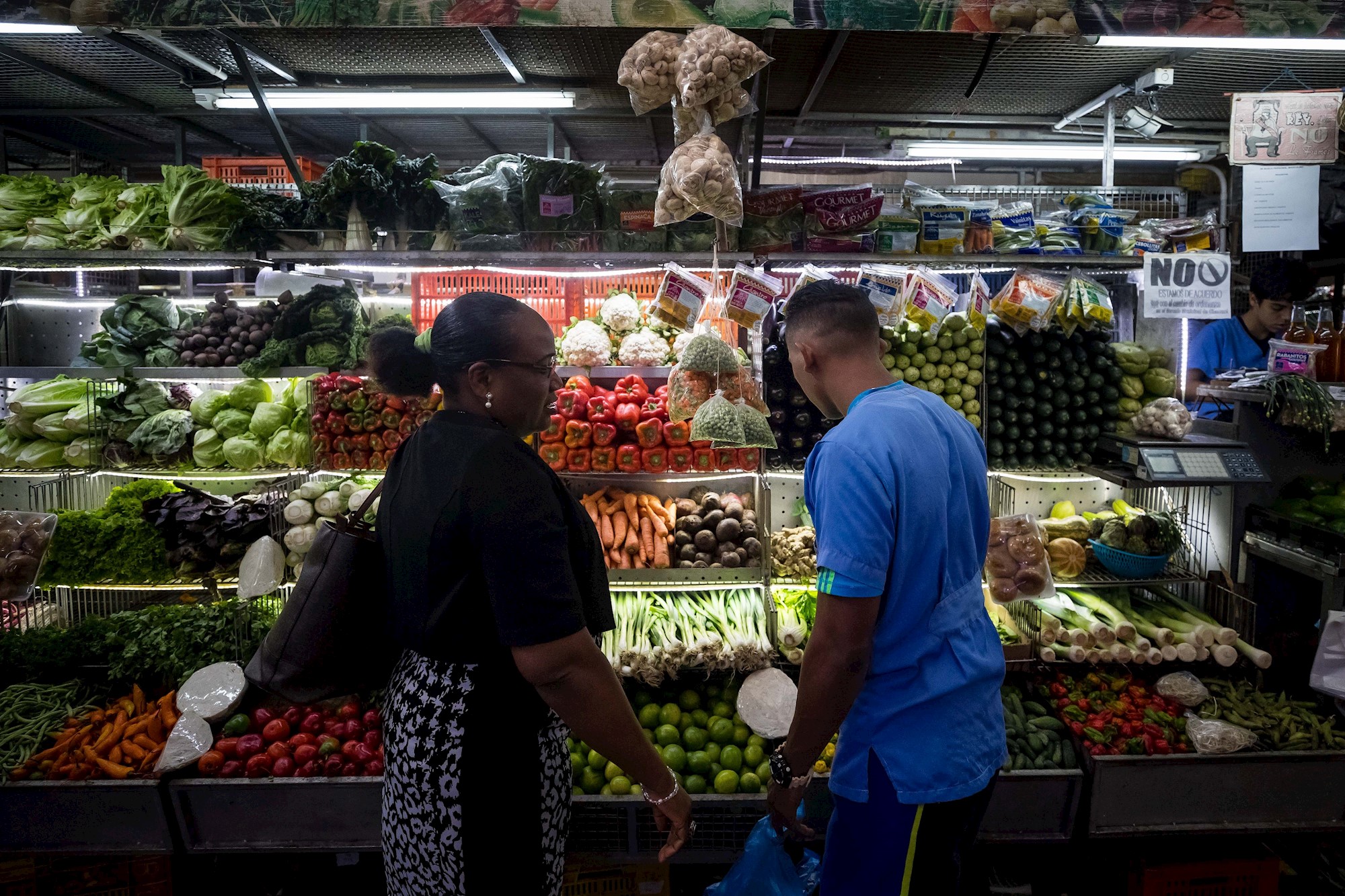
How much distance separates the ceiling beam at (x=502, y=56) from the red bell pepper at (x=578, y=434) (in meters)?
1.63

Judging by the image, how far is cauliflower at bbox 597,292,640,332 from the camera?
3.99 m

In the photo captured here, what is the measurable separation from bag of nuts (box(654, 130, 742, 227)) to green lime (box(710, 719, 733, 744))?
2.09 m

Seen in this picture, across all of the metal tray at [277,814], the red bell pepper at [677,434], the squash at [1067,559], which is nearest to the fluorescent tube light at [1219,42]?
the squash at [1067,559]

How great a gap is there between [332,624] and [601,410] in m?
1.77

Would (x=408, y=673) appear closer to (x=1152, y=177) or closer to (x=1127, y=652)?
(x=1127, y=652)

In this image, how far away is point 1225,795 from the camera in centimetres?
323

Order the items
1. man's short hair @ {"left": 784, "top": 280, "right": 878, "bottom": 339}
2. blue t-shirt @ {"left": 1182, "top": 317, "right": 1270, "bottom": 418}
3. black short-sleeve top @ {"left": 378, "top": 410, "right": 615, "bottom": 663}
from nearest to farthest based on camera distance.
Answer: black short-sleeve top @ {"left": 378, "top": 410, "right": 615, "bottom": 663} → man's short hair @ {"left": 784, "top": 280, "right": 878, "bottom": 339} → blue t-shirt @ {"left": 1182, "top": 317, "right": 1270, "bottom": 418}

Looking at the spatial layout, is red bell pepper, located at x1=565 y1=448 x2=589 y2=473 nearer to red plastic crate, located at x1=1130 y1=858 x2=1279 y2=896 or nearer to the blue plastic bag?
the blue plastic bag

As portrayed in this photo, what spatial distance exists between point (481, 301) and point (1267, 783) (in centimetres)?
363

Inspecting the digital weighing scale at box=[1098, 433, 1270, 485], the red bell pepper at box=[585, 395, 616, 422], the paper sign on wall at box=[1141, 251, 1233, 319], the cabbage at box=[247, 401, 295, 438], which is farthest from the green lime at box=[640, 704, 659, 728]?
the paper sign on wall at box=[1141, 251, 1233, 319]

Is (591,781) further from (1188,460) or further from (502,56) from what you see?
(502,56)

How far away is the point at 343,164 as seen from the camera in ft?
11.0

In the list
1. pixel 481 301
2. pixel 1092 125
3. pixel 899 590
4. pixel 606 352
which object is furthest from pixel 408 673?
pixel 1092 125

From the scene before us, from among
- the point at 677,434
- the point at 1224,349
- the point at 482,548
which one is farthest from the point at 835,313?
the point at 1224,349
